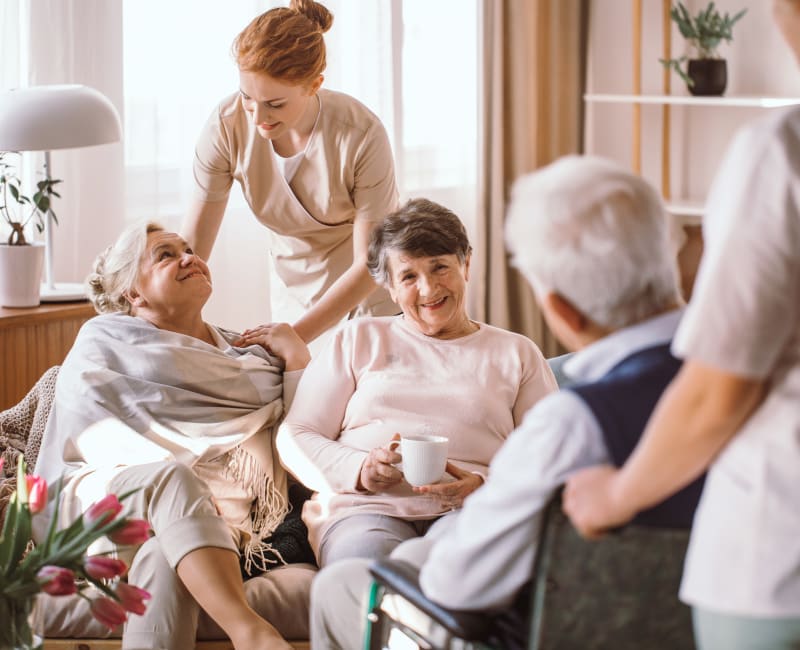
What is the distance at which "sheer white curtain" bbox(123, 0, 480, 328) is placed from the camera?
3850 millimetres

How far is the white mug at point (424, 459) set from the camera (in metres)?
1.85

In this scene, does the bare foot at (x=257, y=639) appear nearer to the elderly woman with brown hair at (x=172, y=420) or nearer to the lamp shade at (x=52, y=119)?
the elderly woman with brown hair at (x=172, y=420)

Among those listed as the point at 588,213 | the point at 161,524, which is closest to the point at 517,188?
the point at 588,213

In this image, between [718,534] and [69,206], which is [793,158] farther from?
[69,206]

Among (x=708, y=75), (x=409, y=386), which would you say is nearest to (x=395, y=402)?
(x=409, y=386)

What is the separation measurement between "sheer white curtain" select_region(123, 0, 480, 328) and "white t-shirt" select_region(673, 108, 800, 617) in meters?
2.75

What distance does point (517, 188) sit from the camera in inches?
52.8

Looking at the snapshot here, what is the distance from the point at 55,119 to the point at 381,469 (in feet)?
4.49

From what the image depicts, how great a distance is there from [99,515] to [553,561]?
65 centimetres

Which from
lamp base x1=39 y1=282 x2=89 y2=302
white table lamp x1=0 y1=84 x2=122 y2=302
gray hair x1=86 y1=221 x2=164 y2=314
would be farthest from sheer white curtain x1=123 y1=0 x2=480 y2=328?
gray hair x1=86 y1=221 x2=164 y2=314

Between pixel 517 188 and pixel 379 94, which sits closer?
pixel 517 188

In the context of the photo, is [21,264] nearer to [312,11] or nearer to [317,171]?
[317,171]

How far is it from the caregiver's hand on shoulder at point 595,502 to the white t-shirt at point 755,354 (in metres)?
0.08

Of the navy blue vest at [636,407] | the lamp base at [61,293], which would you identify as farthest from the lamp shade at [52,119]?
the navy blue vest at [636,407]
